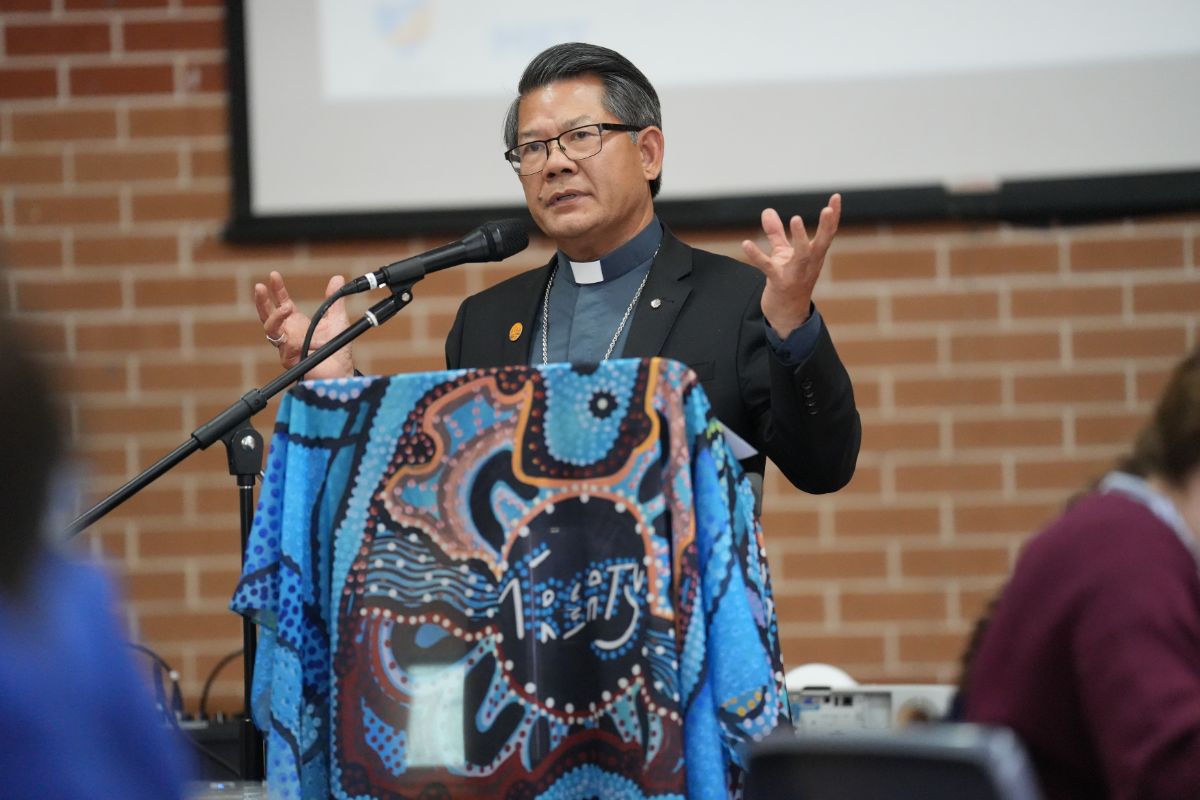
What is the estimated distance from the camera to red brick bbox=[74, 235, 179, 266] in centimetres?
390

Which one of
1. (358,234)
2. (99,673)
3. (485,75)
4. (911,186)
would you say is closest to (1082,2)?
(911,186)

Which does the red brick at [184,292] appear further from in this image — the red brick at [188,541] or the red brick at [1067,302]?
the red brick at [1067,302]

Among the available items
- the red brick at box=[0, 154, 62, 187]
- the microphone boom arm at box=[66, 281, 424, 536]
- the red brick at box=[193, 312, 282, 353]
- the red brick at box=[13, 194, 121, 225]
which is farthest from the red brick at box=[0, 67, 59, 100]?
the microphone boom arm at box=[66, 281, 424, 536]

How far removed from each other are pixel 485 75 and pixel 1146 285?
5.30 feet

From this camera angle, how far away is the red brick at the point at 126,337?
3.89 meters

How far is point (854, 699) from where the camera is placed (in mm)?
2576

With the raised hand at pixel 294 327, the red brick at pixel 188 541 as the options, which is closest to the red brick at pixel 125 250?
the red brick at pixel 188 541

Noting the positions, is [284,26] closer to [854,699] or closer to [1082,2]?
[1082,2]

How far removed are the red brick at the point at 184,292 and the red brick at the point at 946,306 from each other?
5.28 feet

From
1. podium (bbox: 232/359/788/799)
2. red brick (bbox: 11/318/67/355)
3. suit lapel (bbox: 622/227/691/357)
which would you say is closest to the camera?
red brick (bbox: 11/318/67/355)

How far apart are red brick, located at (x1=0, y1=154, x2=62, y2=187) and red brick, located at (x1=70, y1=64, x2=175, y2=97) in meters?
0.18

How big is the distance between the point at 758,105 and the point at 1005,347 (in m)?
0.81

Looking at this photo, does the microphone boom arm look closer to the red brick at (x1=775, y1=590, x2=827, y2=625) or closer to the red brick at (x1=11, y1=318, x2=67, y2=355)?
the red brick at (x1=11, y1=318, x2=67, y2=355)

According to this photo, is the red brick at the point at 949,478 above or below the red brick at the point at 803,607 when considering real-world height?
above
